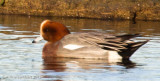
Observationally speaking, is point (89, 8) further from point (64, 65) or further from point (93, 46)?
point (64, 65)

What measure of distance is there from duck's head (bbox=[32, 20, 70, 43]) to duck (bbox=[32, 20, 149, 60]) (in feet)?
0.18

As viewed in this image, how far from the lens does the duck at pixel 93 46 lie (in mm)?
8969

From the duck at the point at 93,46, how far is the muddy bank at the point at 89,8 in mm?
8621

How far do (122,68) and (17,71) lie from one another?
Result: 66.9 inches

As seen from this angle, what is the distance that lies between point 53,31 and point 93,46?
93 cm

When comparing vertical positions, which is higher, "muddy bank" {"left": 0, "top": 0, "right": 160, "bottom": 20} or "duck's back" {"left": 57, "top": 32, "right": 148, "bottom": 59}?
"duck's back" {"left": 57, "top": 32, "right": 148, "bottom": 59}

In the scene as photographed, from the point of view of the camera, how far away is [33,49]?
10.2 meters

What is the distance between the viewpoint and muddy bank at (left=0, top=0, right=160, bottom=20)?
17.8 m

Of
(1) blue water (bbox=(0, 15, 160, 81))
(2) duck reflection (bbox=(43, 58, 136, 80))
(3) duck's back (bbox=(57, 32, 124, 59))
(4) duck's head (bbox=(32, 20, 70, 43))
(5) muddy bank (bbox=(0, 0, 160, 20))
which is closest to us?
(1) blue water (bbox=(0, 15, 160, 81))

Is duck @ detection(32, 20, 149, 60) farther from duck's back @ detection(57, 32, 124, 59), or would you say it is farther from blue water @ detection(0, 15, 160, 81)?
blue water @ detection(0, 15, 160, 81)

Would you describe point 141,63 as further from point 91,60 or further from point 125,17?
point 125,17

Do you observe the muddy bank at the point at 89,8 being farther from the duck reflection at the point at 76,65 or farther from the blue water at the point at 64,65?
the duck reflection at the point at 76,65

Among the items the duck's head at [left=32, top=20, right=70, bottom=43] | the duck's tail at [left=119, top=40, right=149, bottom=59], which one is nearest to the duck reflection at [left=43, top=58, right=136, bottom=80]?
the duck's tail at [left=119, top=40, right=149, bottom=59]

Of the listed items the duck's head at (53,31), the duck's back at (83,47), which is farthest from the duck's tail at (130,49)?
the duck's head at (53,31)
